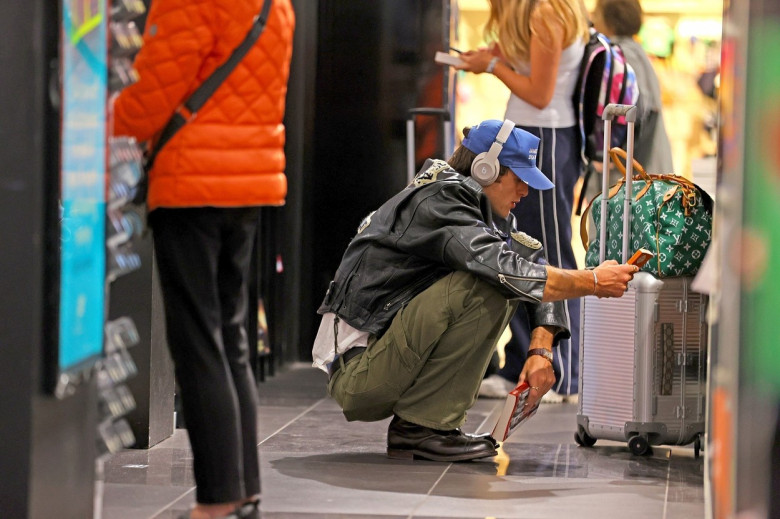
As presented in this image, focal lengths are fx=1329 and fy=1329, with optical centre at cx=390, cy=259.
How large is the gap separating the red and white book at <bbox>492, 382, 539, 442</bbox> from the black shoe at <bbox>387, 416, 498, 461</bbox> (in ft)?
0.28

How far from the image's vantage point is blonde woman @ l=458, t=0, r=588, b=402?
197 inches

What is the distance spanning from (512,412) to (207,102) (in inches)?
62.4

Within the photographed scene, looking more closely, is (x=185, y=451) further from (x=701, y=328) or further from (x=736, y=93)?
(x=736, y=93)

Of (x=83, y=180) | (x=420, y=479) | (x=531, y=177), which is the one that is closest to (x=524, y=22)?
(x=531, y=177)

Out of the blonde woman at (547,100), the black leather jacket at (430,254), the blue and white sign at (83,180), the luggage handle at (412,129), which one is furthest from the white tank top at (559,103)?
the blue and white sign at (83,180)

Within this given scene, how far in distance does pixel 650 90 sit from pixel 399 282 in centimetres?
212

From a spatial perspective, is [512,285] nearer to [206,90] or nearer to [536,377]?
[536,377]

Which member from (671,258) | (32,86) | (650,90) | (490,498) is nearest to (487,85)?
(650,90)

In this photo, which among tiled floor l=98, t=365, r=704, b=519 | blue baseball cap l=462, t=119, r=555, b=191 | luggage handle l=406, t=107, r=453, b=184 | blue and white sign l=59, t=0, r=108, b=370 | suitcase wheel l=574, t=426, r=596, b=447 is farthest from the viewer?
luggage handle l=406, t=107, r=453, b=184

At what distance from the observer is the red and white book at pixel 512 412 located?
3869 millimetres

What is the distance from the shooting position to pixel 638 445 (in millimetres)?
4086

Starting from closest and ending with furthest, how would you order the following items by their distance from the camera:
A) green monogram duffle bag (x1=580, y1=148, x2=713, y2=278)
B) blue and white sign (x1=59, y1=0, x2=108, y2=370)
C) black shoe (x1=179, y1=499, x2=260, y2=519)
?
blue and white sign (x1=59, y1=0, x2=108, y2=370) → black shoe (x1=179, y1=499, x2=260, y2=519) → green monogram duffle bag (x1=580, y1=148, x2=713, y2=278)

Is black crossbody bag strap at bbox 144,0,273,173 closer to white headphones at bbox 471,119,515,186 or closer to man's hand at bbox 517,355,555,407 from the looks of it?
white headphones at bbox 471,119,515,186

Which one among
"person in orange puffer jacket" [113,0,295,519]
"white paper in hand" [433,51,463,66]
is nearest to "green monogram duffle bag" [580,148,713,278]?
"white paper in hand" [433,51,463,66]
